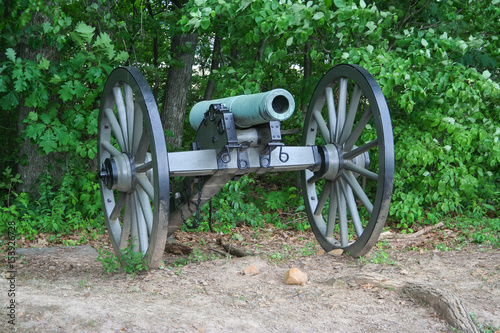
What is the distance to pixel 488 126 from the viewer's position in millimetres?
6449

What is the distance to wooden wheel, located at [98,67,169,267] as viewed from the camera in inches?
148

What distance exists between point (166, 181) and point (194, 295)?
79 cm

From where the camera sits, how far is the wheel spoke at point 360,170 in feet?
14.6

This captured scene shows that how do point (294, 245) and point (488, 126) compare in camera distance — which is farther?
point (488, 126)

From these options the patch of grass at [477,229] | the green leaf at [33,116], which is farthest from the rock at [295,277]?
the green leaf at [33,116]

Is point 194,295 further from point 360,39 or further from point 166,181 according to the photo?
point 360,39

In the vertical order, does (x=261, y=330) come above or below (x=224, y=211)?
below

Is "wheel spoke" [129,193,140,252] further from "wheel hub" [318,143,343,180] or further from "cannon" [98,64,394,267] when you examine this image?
"wheel hub" [318,143,343,180]

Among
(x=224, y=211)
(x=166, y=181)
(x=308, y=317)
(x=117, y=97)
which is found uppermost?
(x=117, y=97)

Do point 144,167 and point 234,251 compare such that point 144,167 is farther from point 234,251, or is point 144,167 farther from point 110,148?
point 234,251

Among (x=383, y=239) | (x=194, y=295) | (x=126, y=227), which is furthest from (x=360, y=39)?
(x=194, y=295)

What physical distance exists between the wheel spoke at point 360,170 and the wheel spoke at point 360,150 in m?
0.06

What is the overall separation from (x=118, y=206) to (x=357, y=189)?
1.99 meters

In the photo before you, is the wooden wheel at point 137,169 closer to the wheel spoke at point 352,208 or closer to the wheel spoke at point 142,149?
the wheel spoke at point 142,149
